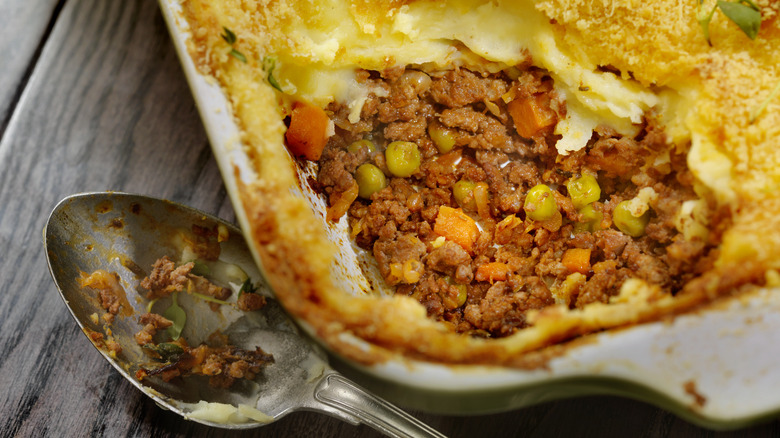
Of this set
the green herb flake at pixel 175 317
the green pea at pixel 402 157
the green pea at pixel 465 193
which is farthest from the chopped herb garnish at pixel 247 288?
the green pea at pixel 465 193

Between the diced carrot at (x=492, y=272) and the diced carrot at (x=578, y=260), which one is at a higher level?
the diced carrot at (x=578, y=260)

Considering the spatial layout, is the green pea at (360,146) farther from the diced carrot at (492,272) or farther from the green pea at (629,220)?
the green pea at (629,220)

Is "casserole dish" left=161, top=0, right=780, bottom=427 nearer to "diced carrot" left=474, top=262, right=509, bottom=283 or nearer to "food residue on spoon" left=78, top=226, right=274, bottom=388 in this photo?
"diced carrot" left=474, top=262, right=509, bottom=283

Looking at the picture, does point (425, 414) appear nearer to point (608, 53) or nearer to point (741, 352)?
point (741, 352)

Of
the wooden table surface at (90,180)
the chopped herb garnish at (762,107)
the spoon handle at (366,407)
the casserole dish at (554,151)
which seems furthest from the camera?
the wooden table surface at (90,180)

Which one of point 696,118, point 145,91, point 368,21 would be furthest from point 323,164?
point 696,118

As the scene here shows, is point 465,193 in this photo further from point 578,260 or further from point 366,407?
point 366,407
